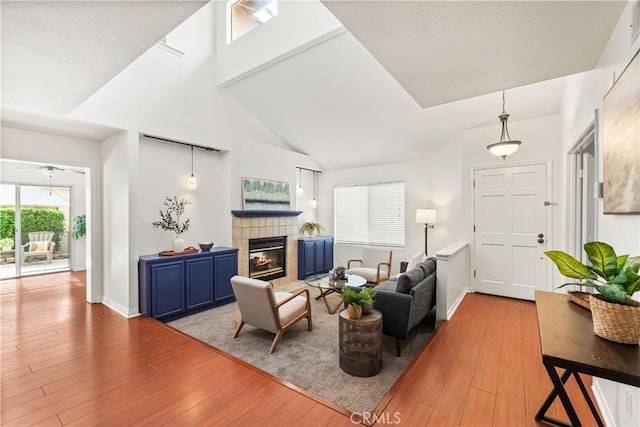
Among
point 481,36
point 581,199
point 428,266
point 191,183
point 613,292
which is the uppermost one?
point 481,36

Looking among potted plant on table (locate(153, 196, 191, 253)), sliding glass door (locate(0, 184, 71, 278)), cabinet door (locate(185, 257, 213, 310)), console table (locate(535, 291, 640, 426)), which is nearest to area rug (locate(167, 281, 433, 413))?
cabinet door (locate(185, 257, 213, 310))

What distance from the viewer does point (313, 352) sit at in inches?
113

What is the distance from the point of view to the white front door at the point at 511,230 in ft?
14.0

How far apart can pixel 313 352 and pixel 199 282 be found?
7.32 feet

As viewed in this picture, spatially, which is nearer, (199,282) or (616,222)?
(616,222)

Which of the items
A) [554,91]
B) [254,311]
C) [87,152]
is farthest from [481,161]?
[87,152]

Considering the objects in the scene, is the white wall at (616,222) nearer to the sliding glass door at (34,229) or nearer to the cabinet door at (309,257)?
the cabinet door at (309,257)

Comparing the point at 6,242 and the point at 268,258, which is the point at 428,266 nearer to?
the point at 268,258

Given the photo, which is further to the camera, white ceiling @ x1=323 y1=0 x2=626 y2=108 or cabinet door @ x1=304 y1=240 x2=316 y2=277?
cabinet door @ x1=304 y1=240 x2=316 y2=277

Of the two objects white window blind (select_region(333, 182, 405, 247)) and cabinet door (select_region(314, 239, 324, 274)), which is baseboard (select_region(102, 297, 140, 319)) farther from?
white window blind (select_region(333, 182, 405, 247))

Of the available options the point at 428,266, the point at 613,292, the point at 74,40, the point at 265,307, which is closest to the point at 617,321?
the point at 613,292

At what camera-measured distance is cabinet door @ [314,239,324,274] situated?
6480 millimetres

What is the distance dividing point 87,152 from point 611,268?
603 cm

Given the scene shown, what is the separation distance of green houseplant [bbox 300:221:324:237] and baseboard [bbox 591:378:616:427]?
17.4 ft
